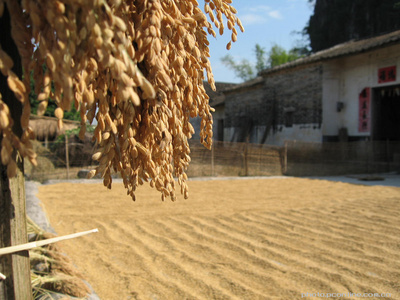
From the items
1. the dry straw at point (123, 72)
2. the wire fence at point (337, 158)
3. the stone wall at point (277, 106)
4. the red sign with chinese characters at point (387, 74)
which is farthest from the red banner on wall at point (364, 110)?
the dry straw at point (123, 72)

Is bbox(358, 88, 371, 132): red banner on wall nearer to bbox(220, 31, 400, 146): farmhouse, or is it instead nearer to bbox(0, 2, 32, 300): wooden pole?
bbox(220, 31, 400, 146): farmhouse

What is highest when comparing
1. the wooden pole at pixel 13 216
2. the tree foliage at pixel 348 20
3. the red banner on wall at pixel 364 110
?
the tree foliage at pixel 348 20

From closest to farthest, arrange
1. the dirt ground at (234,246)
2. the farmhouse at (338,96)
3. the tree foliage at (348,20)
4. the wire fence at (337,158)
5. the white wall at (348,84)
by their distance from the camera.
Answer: the dirt ground at (234,246), the wire fence at (337,158), the farmhouse at (338,96), the white wall at (348,84), the tree foliage at (348,20)

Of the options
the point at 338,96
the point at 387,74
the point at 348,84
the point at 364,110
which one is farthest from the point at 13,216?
the point at 338,96

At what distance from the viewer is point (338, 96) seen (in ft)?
53.6

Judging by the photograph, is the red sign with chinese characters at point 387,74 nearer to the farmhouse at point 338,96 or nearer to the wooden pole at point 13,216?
the farmhouse at point 338,96

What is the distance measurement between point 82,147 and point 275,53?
37.3 meters

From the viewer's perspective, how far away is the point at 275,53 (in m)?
45.8

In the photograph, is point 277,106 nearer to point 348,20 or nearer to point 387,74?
point 387,74

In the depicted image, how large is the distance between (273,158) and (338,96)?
5198 mm

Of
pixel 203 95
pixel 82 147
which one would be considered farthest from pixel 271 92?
pixel 203 95

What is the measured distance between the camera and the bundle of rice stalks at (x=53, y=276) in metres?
2.62

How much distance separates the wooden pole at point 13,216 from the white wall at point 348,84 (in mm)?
15449

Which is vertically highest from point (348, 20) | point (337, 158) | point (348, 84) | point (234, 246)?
point (348, 20)
